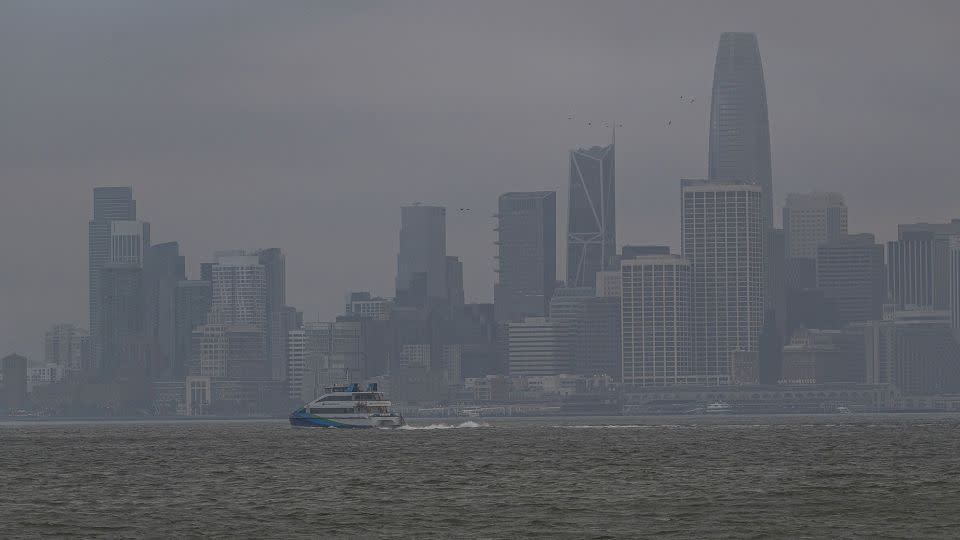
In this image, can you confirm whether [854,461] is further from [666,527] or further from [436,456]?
[666,527]

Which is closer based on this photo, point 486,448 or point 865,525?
point 865,525

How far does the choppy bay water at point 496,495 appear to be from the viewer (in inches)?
3575

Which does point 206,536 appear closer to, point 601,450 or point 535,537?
point 535,537

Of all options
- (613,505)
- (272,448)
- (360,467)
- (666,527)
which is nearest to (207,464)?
(360,467)

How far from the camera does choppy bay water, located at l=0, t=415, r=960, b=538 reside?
90.8 m

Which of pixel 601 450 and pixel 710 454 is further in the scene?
pixel 601 450

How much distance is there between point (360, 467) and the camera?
14838 cm

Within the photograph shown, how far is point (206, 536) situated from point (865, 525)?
99.1ft

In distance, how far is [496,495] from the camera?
11200 cm

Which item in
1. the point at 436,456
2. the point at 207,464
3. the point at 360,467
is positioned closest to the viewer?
the point at 360,467

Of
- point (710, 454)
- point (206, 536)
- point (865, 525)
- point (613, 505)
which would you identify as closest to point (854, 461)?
point (710, 454)

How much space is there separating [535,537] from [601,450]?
311 ft

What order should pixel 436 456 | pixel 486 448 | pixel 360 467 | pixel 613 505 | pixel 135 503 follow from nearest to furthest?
pixel 613 505, pixel 135 503, pixel 360 467, pixel 436 456, pixel 486 448

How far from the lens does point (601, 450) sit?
180 meters
